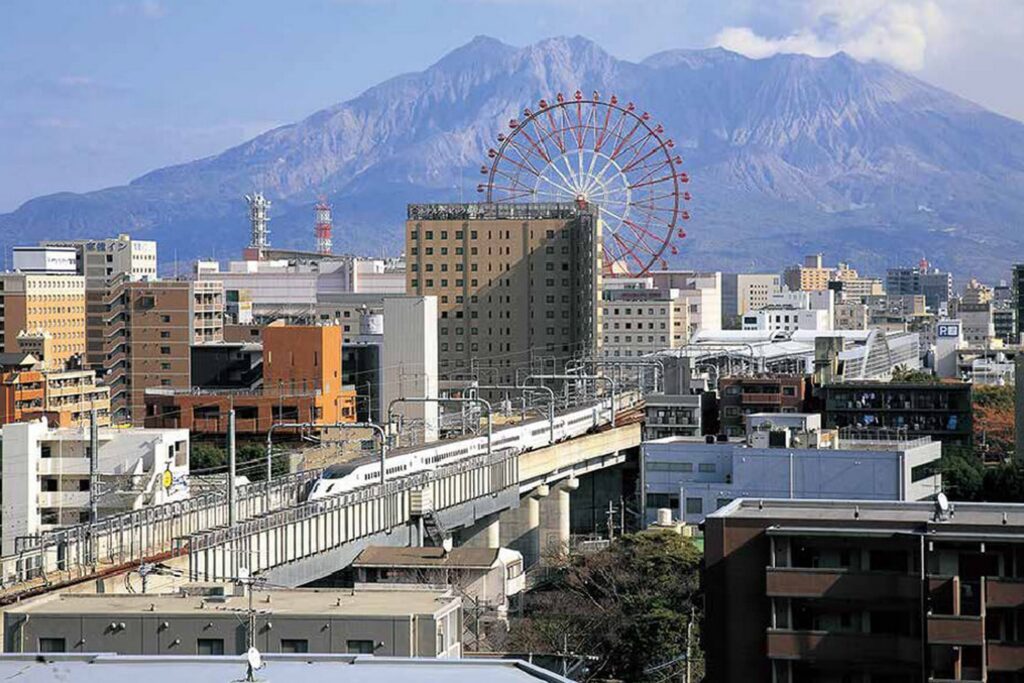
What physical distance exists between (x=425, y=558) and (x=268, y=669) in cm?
1959

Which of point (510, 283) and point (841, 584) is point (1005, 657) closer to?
point (841, 584)

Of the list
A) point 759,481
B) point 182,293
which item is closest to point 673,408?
point 759,481

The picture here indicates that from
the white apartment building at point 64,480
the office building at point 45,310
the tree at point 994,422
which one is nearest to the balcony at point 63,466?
the white apartment building at point 64,480

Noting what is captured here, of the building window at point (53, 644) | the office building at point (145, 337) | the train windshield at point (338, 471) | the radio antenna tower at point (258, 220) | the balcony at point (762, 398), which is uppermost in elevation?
the radio antenna tower at point (258, 220)

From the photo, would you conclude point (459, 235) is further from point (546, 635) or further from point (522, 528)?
point (546, 635)

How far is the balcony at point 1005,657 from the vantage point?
704 inches

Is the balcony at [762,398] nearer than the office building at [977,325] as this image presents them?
Yes

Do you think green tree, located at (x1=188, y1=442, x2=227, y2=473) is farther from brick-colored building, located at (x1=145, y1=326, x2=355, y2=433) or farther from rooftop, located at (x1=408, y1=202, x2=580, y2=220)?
rooftop, located at (x1=408, y1=202, x2=580, y2=220)

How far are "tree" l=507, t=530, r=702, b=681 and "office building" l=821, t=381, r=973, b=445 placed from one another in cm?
1904

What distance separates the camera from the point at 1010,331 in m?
142

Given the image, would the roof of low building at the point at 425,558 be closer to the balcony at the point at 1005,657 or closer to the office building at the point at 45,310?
the balcony at the point at 1005,657

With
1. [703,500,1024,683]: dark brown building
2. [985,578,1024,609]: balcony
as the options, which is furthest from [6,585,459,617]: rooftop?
[985,578,1024,609]: balcony

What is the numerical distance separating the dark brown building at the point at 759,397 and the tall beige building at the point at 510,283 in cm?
2036

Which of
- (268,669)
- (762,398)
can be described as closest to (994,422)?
(762,398)
